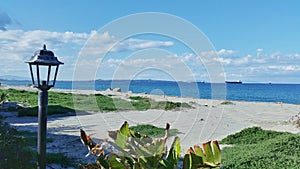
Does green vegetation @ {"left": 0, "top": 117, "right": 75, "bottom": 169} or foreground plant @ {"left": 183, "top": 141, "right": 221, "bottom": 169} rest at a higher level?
foreground plant @ {"left": 183, "top": 141, "right": 221, "bottom": 169}

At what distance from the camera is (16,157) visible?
9.12 ft

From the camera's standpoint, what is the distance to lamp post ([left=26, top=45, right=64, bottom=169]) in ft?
9.66

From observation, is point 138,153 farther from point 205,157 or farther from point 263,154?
point 263,154

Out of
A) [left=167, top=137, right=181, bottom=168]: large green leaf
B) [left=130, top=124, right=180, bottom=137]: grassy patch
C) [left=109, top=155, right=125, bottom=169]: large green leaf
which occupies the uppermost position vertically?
[left=167, top=137, right=181, bottom=168]: large green leaf

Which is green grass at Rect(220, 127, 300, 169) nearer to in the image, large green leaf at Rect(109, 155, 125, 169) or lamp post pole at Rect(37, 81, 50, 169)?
lamp post pole at Rect(37, 81, 50, 169)

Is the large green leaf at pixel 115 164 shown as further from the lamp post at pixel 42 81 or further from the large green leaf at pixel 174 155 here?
the lamp post at pixel 42 81

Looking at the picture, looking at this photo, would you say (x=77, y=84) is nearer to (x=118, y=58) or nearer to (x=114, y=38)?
(x=118, y=58)

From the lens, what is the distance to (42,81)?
2.99 meters

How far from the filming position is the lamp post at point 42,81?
9.66 feet

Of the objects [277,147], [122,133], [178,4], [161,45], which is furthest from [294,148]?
[122,133]

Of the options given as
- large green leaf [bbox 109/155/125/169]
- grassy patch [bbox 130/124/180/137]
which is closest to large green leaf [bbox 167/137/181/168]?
large green leaf [bbox 109/155/125/169]

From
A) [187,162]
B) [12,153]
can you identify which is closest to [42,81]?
[12,153]

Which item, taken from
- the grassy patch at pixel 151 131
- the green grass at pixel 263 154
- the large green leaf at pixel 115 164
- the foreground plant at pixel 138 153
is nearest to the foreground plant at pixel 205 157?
the foreground plant at pixel 138 153

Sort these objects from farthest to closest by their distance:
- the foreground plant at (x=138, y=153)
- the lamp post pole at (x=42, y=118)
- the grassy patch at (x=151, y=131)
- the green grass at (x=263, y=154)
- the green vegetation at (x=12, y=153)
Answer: the grassy patch at (x=151, y=131) < the green grass at (x=263, y=154) < the lamp post pole at (x=42, y=118) < the green vegetation at (x=12, y=153) < the foreground plant at (x=138, y=153)
